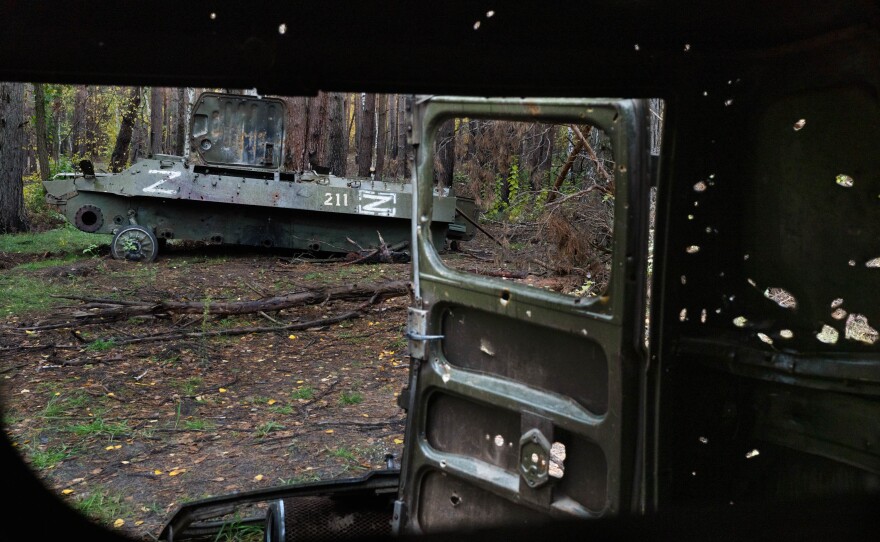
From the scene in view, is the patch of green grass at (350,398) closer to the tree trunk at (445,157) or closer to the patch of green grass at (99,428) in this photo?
the patch of green grass at (99,428)

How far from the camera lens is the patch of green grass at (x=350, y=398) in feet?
22.1

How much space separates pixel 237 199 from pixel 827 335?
38.2 feet

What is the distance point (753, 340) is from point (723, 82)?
0.76 m

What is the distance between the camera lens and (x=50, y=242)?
49.7 ft

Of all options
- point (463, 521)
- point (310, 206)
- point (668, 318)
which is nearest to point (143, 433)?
point (463, 521)

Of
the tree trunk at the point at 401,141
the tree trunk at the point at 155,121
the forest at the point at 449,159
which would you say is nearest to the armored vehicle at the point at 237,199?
the forest at the point at 449,159

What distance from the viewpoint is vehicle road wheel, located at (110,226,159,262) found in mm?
12750

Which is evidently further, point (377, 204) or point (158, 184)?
point (377, 204)

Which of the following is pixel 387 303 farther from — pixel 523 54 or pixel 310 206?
pixel 523 54

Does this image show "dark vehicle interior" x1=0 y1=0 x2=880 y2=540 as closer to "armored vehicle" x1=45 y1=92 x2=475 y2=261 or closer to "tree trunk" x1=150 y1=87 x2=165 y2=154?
"armored vehicle" x1=45 y1=92 x2=475 y2=261

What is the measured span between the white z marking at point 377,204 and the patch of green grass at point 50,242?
185 inches

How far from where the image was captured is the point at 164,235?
13.1 m

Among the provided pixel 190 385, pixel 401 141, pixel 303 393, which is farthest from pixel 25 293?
pixel 401 141

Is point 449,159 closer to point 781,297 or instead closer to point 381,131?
point 381,131
